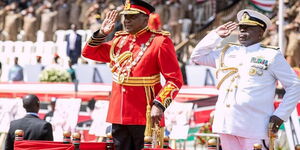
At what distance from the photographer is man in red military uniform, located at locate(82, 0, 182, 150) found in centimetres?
852

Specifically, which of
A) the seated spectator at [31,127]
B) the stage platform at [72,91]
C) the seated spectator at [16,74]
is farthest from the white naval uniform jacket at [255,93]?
the seated spectator at [16,74]

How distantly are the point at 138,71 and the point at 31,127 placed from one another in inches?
86.8

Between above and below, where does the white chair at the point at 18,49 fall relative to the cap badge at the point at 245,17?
above

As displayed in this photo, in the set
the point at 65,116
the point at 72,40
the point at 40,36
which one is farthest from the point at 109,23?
the point at 40,36

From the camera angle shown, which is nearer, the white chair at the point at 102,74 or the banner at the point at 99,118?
the banner at the point at 99,118

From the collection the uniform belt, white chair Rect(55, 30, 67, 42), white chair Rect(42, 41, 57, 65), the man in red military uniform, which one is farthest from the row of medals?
white chair Rect(55, 30, 67, 42)

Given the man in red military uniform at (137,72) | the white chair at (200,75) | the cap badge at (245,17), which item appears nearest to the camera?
the man in red military uniform at (137,72)

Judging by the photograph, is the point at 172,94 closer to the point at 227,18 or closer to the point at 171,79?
the point at 171,79

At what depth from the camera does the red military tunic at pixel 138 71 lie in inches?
336

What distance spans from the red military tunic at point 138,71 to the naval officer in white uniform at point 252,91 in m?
0.53

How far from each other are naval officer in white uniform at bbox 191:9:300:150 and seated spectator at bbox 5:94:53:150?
2341 mm

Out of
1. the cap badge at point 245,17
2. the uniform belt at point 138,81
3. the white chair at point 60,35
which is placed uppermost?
the white chair at point 60,35

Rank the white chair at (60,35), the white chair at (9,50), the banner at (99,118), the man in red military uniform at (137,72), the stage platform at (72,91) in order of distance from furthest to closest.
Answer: the white chair at (9,50) → the white chair at (60,35) → the stage platform at (72,91) → the banner at (99,118) → the man in red military uniform at (137,72)

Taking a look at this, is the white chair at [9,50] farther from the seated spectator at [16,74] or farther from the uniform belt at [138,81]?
the uniform belt at [138,81]
